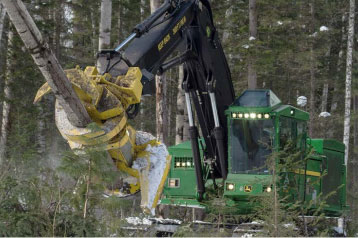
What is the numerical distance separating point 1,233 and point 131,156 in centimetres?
222

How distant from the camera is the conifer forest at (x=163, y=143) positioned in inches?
234

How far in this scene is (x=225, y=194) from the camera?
451 inches

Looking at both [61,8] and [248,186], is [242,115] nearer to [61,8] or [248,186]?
[248,186]

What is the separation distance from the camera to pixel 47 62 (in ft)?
19.6

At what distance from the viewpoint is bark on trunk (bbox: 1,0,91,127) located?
5426 mm

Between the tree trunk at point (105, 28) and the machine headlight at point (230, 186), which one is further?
the tree trunk at point (105, 28)

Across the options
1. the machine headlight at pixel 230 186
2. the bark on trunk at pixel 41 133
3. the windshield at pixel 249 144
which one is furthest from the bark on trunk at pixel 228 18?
the machine headlight at pixel 230 186

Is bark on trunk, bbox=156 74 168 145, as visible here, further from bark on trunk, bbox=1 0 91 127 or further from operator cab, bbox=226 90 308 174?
bark on trunk, bbox=1 0 91 127

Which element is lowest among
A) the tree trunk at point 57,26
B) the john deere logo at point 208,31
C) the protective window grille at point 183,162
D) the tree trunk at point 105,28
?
the protective window grille at point 183,162

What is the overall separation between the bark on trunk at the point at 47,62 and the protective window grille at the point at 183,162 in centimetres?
661

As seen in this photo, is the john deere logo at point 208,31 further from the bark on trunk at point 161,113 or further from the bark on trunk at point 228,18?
the bark on trunk at point 228,18

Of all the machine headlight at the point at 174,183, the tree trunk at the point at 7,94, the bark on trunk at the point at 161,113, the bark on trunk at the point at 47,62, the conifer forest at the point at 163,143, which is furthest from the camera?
the tree trunk at the point at 7,94

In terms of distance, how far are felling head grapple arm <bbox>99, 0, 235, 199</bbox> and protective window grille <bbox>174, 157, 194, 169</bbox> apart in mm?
699

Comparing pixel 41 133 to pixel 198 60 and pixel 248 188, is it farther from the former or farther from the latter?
pixel 248 188
